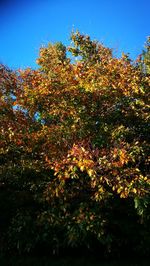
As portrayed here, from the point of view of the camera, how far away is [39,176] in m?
11.4

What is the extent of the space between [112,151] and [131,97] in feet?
9.70

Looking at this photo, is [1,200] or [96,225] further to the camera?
[1,200]

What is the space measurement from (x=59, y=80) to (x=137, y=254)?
6342mm

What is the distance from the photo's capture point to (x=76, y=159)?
9.38 metres

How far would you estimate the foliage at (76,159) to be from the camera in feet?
32.5

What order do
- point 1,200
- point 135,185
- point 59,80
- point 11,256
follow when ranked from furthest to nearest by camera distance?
point 59,80
point 1,200
point 11,256
point 135,185

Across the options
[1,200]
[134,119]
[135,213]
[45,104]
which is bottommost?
[135,213]

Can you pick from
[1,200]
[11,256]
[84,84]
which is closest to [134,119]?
[84,84]

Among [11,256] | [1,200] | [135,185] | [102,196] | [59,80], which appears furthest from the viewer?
[59,80]

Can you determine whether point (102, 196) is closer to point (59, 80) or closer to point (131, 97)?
point (131, 97)

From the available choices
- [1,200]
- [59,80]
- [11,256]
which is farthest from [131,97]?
[11,256]

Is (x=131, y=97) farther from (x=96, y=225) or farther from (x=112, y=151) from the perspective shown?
(x=96, y=225)

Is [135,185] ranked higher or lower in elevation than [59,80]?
lower

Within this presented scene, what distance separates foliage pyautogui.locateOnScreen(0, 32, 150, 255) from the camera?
990 centimetres
